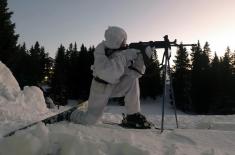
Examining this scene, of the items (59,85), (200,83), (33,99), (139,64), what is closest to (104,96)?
(139,64)

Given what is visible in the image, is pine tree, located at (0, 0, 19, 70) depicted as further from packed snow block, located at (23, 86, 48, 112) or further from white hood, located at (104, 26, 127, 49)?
white hood, located at (104, 26, 127, 49)

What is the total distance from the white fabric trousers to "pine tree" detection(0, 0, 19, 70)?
39.4 m

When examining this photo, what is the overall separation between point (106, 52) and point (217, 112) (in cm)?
4918

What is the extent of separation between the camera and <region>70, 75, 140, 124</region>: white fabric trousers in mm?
5488

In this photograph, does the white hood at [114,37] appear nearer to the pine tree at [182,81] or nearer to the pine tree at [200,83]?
the pine tree at [200,83]

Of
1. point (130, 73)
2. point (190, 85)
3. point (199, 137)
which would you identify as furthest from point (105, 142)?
point (190, 85)

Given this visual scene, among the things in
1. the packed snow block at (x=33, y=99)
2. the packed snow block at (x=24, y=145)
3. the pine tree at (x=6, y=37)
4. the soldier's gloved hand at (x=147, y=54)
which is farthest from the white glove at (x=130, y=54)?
the pine tree at (x=6, y=37)

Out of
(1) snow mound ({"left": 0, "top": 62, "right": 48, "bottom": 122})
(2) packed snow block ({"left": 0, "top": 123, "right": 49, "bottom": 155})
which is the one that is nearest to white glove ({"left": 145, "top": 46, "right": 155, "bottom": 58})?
(1) snow mound ({"left": 0, "top": 62, "right": 48, "bottom": 122})

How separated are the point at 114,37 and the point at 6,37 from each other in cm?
4063

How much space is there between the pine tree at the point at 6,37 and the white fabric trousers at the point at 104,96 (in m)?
39.4

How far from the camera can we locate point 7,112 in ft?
23.8

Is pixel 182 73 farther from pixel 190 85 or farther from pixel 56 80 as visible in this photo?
pixel 56 80

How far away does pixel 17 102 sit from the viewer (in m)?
8.72

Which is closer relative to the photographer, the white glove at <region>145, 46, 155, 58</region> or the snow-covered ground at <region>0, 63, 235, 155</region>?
the snow-covered ground at <region>0, 63, 235, 155</region>
